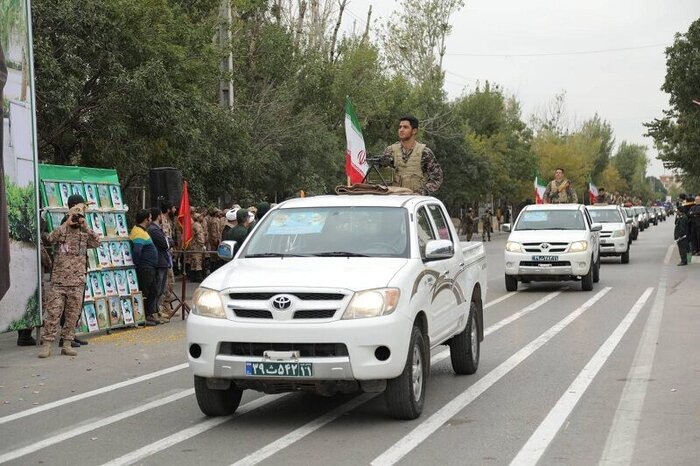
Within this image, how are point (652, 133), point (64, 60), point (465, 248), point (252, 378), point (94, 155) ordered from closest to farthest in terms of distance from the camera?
point (252, 378) → point (465, 248) → point (64, 60) → point (94, 155) → point (652, 133)

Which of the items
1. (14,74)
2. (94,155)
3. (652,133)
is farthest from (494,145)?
(14,74)

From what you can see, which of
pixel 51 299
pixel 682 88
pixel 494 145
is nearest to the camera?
pixel 51 299

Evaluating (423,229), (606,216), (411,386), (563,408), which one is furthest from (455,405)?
(606,216)

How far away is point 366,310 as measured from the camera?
25.4 ft

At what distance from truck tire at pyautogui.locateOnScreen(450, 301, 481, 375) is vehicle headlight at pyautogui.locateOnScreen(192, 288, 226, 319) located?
3.01 m

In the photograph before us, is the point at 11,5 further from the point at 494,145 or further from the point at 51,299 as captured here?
the point at 494,145

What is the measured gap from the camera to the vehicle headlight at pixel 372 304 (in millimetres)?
7711

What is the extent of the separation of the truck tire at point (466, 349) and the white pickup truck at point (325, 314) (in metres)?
1.17

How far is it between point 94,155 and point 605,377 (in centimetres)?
1727

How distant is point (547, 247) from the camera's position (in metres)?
21.3

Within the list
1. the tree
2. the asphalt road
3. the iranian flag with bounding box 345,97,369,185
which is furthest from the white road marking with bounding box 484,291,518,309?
the tree

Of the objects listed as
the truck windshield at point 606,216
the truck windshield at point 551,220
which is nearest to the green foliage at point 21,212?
the truck windshield at point 551,220

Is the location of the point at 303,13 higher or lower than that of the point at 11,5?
higher

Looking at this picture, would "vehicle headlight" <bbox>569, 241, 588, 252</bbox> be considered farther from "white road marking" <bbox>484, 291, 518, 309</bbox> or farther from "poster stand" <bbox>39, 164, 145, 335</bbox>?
"poster stand" <bbox>39, 164, 145, 335</bbox>
